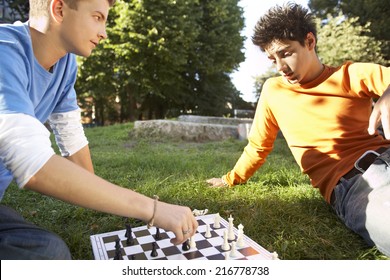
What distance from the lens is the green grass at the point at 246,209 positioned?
2.04m

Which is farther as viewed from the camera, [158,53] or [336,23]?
[336,23]

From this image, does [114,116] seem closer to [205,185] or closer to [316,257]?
[205,185]

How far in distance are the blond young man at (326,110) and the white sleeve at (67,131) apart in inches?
57.3

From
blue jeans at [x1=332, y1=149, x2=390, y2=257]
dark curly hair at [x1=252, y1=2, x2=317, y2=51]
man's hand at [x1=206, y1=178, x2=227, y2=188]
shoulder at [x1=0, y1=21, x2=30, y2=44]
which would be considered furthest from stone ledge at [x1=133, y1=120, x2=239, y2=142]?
shoulder at [x1=0, y1=21, x2=30, y2=44]

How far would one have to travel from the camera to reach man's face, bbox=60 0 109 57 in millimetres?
1513

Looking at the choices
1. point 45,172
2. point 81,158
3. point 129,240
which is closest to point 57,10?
point 45,172

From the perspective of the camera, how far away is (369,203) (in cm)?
192

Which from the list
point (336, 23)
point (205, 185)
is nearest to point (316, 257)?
point (205, 185)

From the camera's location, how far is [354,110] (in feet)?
7.81

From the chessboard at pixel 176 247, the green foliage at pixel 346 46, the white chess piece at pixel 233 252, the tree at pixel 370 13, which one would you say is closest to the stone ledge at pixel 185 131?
the chessboard at pixel 176 247

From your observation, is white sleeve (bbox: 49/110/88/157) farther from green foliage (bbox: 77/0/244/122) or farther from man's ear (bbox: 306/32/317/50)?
green foliage (bbox: 77/0/244/122)

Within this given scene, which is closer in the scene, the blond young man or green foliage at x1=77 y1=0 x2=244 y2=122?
the blond young man

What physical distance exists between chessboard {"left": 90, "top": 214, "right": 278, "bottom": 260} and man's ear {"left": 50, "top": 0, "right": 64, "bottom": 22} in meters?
1.13
